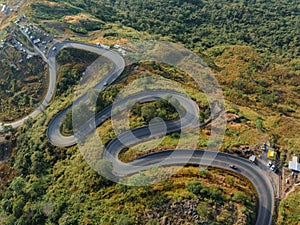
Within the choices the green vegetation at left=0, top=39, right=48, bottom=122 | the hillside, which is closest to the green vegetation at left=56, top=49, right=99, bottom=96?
the hillside

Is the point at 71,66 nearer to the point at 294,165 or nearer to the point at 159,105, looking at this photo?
the point at 159,105

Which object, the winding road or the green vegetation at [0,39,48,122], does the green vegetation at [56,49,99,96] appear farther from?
the green vegetation at [0,39,48,122]

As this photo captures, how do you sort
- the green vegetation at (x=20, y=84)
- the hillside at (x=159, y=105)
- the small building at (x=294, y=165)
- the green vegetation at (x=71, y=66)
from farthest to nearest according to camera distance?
the green vegetation at (x=20, y=84)
the green vegetation at (x=71, y=66)
the small building at (x=294, y=165)
the hillside at (x=159, y=105)

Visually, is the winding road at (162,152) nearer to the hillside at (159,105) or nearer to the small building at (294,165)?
the hillside at (159,105)

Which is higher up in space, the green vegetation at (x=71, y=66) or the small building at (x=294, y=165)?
the green vegetation at (x=71, y=66)

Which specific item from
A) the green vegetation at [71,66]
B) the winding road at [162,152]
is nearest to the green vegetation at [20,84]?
the winding road at [162,152]

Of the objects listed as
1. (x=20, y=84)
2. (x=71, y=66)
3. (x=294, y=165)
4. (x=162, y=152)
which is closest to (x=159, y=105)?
(x=162, y=152)

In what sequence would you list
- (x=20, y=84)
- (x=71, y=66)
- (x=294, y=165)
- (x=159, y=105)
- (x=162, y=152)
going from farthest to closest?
1. (x=20, y=84)
2. (x=71, y=66)
3. (x=159, y=105)
4. (x=162, y=152)
5. (x=294, y=165)

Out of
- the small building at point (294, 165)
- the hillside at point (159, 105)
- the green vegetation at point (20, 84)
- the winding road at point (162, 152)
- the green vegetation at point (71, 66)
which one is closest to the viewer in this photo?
the hillside at point (159, 105)
